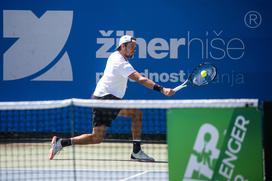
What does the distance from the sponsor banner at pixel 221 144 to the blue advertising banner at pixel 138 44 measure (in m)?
5.28

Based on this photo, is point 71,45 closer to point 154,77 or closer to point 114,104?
point 154,77

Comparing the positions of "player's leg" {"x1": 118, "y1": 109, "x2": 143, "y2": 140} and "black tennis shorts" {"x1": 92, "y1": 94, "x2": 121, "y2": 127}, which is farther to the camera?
"player's leg" {"x1": 118, "y1": 109, "x2": 143, "y2": 140}

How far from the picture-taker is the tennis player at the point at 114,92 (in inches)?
331

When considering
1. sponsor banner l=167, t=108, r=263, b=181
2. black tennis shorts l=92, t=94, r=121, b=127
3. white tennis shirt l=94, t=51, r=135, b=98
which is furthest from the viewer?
white tennis shirt l=94, t=51, r=135, b=98

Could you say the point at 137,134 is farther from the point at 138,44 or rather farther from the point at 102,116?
the point at 138,44

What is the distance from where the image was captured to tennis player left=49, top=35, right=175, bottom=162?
27.6 ft

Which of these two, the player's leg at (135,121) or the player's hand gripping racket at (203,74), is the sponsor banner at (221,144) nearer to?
the player's leg at (135,121)

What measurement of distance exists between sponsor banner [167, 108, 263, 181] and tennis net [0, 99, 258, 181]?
0.11 metres

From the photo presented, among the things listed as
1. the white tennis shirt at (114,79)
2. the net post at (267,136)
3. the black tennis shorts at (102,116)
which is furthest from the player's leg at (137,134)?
the net post at (267,136)

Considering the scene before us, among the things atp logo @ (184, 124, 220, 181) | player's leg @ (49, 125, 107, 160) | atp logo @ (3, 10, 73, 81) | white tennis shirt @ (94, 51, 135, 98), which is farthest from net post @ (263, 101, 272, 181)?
atp logo @ (3, 10, 73, 81)

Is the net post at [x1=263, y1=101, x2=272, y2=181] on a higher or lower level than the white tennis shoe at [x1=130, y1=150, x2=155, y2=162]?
higher

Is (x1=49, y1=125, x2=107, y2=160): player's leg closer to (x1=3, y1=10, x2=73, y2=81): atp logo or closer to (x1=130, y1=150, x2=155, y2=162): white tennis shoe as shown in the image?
(x1=130, y1=150, x2=155, y2=162): white tennis shoe

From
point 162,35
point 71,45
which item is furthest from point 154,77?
point 71,45

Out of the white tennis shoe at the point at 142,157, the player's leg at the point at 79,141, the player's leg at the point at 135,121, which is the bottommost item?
the white tennis shoe at the point at 142,157
